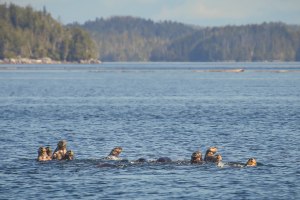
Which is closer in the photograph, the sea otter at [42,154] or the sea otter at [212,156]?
the sea otter at [212,156]

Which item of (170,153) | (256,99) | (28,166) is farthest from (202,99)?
(28,166)

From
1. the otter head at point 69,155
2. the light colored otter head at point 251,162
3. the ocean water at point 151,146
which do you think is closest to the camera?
the ocean water at point 151,146

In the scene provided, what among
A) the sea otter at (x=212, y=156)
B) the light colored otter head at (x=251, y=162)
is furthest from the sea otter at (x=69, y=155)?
the light colored otter head at (x=251, y=162)

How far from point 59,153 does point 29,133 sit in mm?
15081

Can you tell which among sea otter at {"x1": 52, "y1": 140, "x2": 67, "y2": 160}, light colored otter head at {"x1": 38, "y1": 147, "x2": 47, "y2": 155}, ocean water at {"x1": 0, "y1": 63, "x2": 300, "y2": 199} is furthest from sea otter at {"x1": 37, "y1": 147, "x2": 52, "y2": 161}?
sea otter at {"x1": 52, "y1": 140, "x2": 67, "y2": 160}

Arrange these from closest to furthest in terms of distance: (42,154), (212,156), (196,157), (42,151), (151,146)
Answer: (196,157) < (212,156) < (42,151) < (42,154) < (151,146)

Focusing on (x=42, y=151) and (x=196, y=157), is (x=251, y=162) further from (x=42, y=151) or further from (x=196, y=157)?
(x=42, y=151)

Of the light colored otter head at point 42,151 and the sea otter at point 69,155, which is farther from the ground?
the light colored otter head at point 42,151

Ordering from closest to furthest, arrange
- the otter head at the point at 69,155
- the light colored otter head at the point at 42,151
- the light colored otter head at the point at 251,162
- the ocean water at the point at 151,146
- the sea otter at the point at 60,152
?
the ocean water at the point at 151,146 < the light colored otter head at the point at 251,162 < the light colored otter head at the point at 42,151 < the otter head at the point at 69,155 < the sea otter at the point at 60,152

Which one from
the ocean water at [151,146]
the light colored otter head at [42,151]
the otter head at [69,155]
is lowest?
the ocean water at [151,146]

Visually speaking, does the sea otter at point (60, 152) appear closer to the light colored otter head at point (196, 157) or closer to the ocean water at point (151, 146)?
the ocean water at point (151, 146)

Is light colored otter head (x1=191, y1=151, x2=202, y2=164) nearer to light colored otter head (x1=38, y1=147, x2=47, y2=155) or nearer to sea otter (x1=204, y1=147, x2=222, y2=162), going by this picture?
sea otter (x1=204, y1=147, x2=222, y2=162)

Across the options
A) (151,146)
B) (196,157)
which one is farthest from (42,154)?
(151,146)

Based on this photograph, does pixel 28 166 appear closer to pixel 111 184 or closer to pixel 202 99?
pixel 111 184
